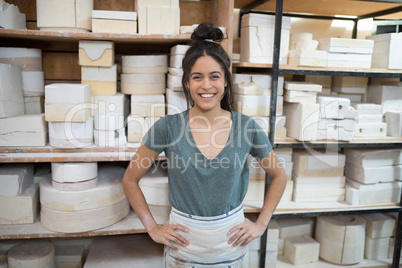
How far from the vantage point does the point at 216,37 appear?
1.58 m

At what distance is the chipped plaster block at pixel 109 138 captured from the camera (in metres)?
2.01

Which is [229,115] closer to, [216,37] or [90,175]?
[216,37]

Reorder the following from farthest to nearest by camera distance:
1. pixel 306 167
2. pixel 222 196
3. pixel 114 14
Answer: pixel 306 167 < pixel 114 14 < pixel 222 196

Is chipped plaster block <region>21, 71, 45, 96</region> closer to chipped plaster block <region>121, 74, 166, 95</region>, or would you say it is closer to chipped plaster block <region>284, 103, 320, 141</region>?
A: chipped plaster block <region>121, 74, 166, 95</region>

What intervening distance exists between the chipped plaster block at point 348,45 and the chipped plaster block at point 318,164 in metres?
0.69

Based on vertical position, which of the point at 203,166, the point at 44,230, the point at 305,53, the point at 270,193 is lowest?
the point at 44,230

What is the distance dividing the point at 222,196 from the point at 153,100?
0.86 metres

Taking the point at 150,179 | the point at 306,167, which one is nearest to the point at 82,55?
the point at 150,179

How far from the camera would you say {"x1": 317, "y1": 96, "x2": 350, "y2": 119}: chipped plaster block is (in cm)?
212

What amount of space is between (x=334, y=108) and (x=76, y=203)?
1660mm

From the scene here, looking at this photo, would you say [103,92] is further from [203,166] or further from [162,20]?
[203,166]

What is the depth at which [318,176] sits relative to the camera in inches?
92.5

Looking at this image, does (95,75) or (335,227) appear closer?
(95,75)

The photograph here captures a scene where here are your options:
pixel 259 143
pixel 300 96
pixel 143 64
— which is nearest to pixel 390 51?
pixel 300 96
